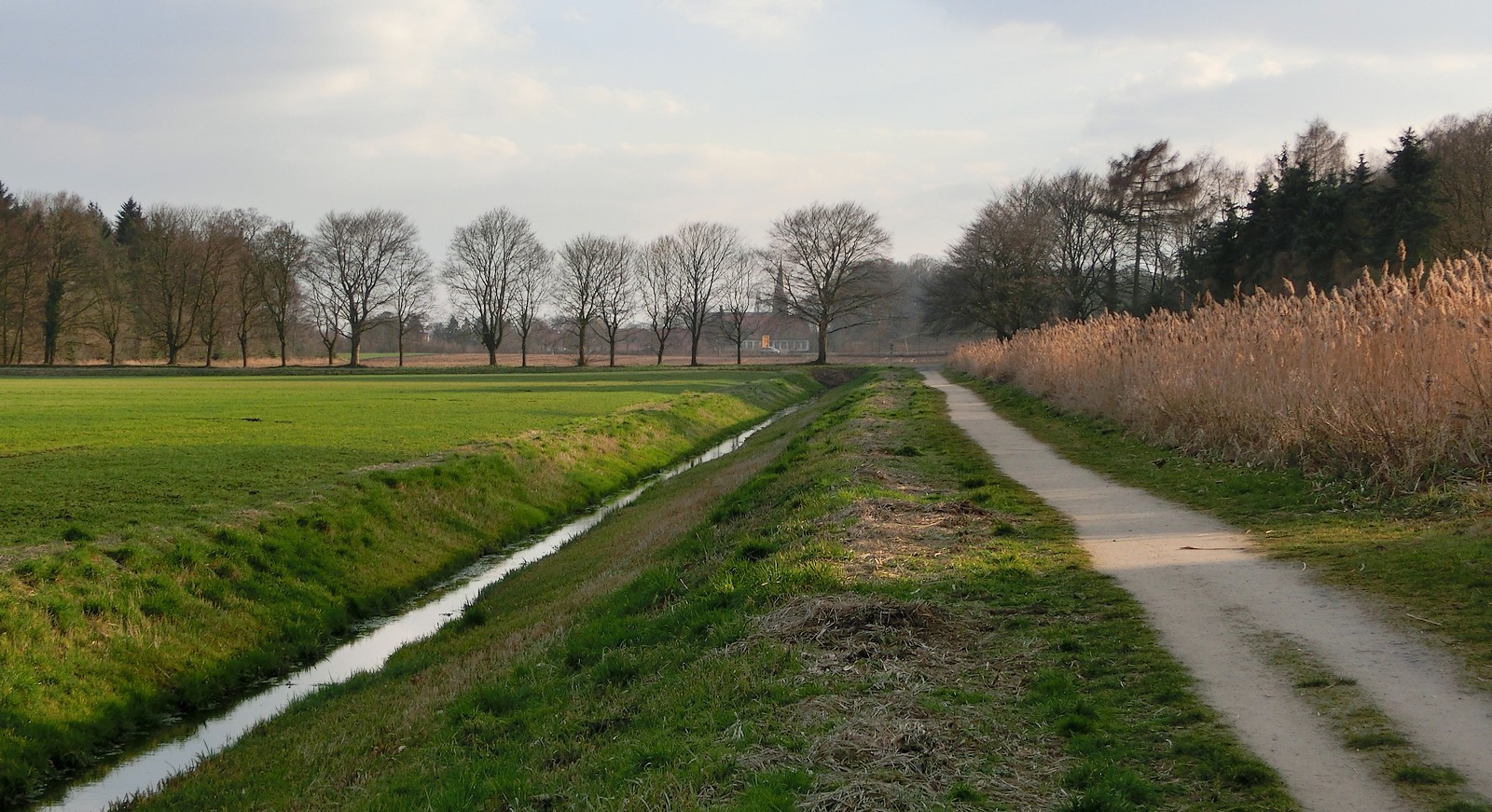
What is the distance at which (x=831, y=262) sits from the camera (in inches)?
3467

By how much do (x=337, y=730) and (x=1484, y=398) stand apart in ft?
38.4

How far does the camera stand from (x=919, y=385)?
47.2 meters

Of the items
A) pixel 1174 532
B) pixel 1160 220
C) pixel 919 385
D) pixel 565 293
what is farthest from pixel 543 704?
pixel 565 293

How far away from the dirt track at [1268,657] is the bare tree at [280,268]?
8503 cm

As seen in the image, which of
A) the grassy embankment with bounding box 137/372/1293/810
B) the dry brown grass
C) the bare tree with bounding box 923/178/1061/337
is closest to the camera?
the dry brown grass

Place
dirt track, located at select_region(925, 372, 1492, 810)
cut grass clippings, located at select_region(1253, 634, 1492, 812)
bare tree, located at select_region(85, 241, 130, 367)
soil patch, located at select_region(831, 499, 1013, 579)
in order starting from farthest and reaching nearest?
bare tree, located at select_region(85, 241, 130, 367), soil patch, located at select_region(831, 499, 1013, 579), dirt track, located at select_region(925, 372, 1492, 810), cut grass clippings, located at select_region(1253, 634, 1492, 812)

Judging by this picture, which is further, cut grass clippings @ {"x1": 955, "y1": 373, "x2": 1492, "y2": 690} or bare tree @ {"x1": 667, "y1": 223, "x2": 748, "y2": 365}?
bare tree @ {"x1": 667, "y1": 223, "x2": 748, "y2": 365}

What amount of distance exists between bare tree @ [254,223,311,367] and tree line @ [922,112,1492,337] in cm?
5372

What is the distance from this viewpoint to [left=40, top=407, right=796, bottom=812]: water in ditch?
9188mm

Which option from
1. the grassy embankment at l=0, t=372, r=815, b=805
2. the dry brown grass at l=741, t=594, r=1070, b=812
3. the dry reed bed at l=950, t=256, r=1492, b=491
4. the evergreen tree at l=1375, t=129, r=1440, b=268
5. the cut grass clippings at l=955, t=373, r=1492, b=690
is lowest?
the grassy embankment at l=0, t=372, r=815, b=805

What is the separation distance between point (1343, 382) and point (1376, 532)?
3836mm

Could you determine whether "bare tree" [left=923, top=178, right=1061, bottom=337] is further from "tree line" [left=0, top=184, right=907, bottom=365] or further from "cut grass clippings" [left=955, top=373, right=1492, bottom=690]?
Answer: "cut grass clippings" [left=955, top=373, right=1492, bottom=690]

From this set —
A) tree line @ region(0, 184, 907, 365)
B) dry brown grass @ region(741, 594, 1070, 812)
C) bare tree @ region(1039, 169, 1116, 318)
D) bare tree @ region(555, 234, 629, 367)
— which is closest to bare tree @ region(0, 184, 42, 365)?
tree line @ region(0, 184, 907, 365)

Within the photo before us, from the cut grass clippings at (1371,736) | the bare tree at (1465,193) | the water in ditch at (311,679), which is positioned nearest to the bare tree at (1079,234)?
the bare tree at (1465,193)
